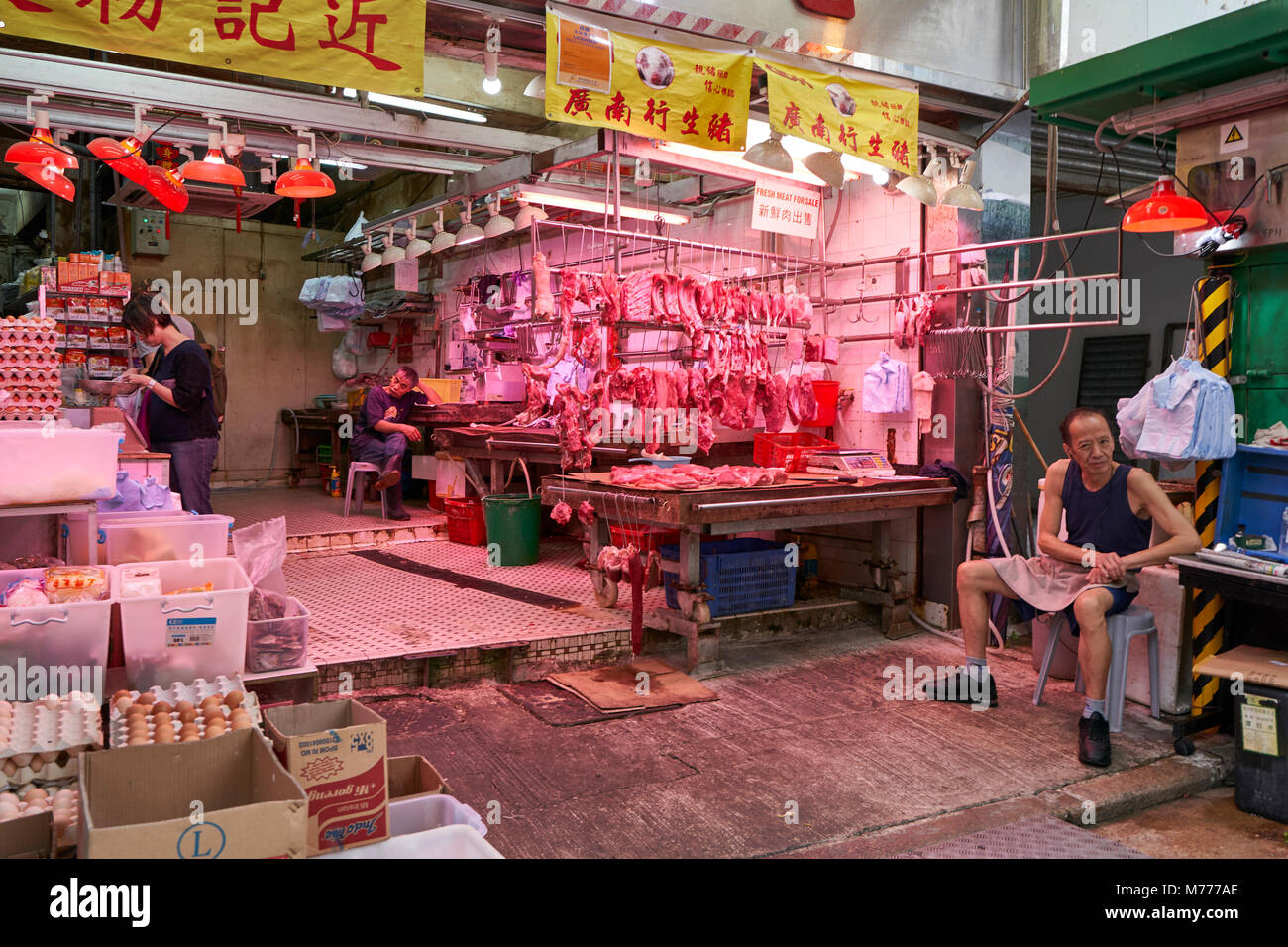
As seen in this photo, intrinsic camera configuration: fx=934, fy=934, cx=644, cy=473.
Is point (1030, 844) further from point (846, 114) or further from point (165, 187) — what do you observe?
point (165, 187)

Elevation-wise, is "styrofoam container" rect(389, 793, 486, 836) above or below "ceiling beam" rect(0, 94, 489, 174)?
below

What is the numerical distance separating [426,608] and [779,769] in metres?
3.05

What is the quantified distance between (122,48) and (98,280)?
6.66m

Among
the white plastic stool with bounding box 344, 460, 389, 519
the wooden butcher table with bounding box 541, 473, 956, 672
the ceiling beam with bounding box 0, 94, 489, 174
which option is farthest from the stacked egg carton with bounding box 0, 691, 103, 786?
the white plastic stool with bounding box 344, 460, 389, 519

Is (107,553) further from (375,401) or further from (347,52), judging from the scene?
(375,401)

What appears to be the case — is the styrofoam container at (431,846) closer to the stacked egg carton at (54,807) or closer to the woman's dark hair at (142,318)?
the stacked egg carton at (54,807)

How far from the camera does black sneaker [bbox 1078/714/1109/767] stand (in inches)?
178

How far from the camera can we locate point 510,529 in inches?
327

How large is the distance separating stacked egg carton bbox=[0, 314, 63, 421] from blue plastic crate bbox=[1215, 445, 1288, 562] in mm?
5991

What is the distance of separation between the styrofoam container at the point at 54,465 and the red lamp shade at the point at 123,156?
12.0 ft

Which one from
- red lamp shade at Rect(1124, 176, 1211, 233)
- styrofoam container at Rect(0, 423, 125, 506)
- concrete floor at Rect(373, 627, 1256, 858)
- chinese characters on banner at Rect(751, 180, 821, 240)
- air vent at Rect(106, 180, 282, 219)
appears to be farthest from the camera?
air vent at Rect(106, 180, 282, 219)

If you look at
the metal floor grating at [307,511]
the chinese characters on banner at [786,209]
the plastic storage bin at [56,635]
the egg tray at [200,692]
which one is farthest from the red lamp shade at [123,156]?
the egg tray at [200,692]

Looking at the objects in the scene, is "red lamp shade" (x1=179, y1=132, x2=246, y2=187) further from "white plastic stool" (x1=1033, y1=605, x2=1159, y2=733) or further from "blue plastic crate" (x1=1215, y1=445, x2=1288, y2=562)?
"blue plastic crate" (x1=1215, y1=445, x2=1288, y2=562)
